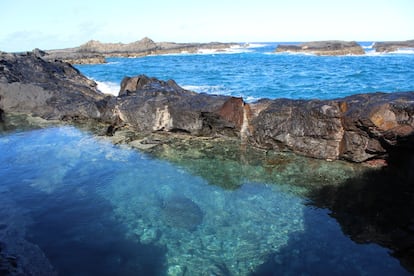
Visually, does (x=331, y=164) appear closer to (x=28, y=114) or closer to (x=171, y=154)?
(x=171, y=154)

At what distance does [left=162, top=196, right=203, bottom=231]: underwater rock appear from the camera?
659 cm

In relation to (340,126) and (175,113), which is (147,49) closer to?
(175,113)

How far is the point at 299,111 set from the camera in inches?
420

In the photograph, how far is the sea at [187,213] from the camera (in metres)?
5.38

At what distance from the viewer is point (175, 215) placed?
693 cm

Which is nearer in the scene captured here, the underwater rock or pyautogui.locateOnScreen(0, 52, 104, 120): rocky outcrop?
the underwater rock

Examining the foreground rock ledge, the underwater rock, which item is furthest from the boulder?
the underwater rock

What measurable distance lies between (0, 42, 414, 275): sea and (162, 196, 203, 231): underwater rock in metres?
0.02

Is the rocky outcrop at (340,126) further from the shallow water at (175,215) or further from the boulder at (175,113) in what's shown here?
the boulder at (175,113)

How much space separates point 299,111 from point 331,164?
7.22 feet

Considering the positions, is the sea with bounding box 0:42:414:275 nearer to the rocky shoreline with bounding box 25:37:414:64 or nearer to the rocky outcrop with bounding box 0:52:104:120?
the rocky outcrop with bounding box 0:52:104:120

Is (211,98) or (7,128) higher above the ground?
(211,98)

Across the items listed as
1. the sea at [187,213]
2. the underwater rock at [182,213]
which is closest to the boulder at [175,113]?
the sea at [187,213]

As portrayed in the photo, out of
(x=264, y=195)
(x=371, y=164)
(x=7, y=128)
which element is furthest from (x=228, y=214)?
(x=7, y=128)
